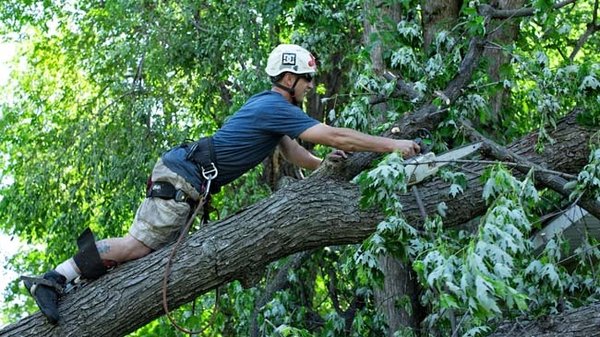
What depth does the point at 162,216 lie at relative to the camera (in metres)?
6.26

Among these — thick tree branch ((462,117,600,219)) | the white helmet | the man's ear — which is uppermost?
the white helmet

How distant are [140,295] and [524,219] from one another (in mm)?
2230

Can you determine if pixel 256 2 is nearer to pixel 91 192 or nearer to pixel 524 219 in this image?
pixel 91 192

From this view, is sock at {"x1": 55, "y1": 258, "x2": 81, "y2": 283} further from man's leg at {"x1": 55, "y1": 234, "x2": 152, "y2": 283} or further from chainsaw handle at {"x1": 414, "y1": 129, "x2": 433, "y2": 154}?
chainsaw handle at {"x1": 414, "y1": 129, "x2": 433, "y2": 154}

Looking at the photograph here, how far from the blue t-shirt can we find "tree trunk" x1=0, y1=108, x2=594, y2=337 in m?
0.29

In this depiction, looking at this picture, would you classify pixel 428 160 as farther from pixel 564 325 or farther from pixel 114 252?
pixel 114 252

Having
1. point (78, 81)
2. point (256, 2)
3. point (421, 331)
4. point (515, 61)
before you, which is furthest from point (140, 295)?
point (78, 81)

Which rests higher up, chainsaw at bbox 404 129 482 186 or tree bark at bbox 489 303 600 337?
chainsaw at bbox 404 129 482 186

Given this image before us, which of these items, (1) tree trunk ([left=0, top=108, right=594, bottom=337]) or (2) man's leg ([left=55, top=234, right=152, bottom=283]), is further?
(2) man's leg ([left=55, top=234, right=152, bottom=283])

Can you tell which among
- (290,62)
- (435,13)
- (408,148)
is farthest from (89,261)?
(435,13)

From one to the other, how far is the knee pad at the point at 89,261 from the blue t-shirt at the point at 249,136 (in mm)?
634

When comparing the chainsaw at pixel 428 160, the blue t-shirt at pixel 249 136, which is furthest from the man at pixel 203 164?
the chainsaw at pixel 428 160

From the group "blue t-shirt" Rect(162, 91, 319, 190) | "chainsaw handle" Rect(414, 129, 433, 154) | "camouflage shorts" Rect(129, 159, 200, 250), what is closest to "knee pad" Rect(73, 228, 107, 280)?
"camouflage shorts" Rect(129, 159, 200, 250)

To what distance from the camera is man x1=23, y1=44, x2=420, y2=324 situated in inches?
240
